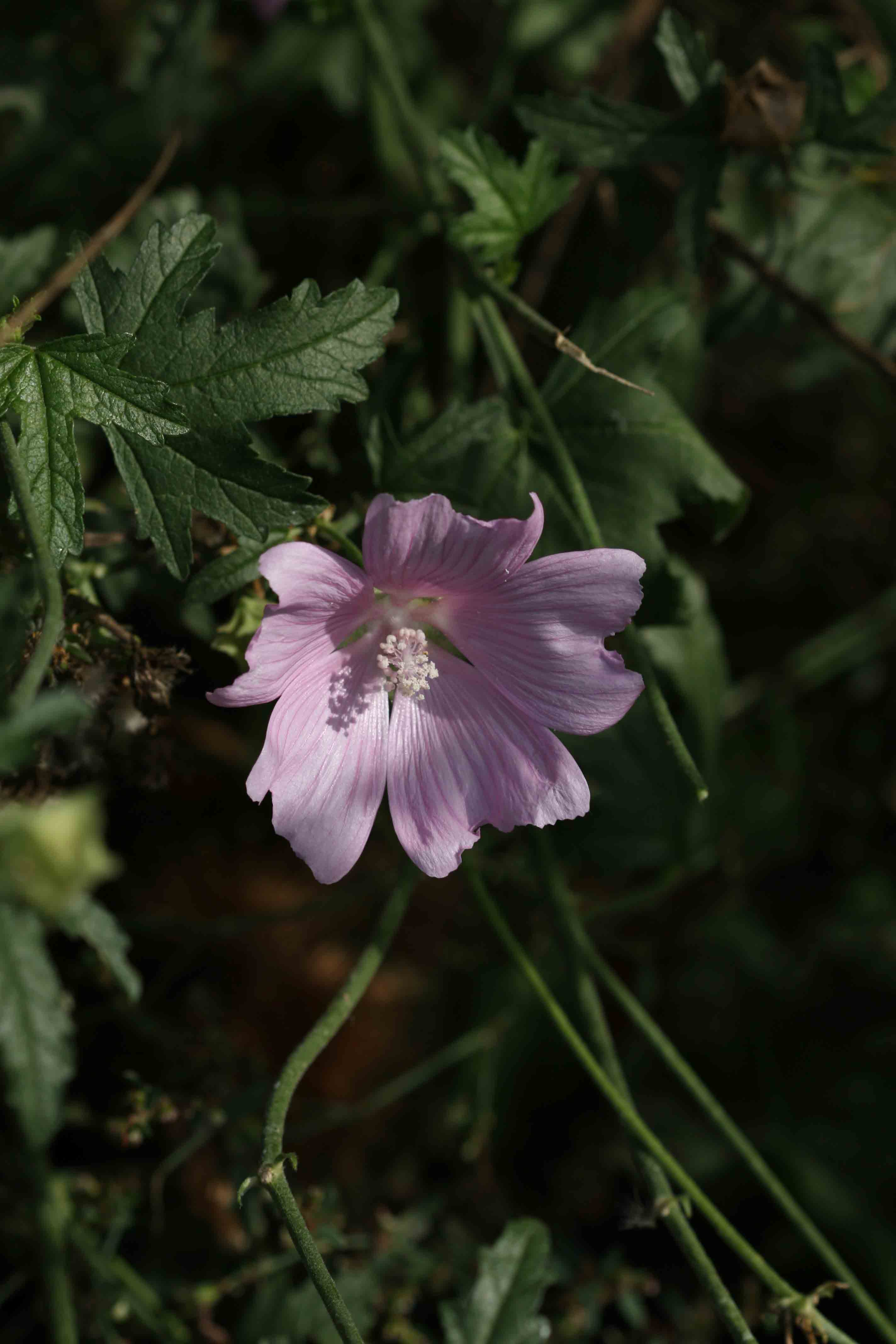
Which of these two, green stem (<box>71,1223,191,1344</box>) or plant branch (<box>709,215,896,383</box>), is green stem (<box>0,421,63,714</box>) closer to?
green stem (<box>71,1223,191,1344</box>)

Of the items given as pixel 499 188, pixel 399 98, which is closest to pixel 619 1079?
pixel 499 188

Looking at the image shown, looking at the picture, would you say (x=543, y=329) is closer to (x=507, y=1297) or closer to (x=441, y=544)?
(x=441, y=544)

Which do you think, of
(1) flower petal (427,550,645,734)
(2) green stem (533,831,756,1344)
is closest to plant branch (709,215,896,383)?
(1) flower petal (427,550,645,734)

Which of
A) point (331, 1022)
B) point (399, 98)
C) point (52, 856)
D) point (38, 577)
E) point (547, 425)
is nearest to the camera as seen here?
point (52, 856)

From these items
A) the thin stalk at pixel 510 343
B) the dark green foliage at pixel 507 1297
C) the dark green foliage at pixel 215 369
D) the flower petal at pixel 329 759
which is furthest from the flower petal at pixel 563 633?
the dark green foliage at pixel 507 1297

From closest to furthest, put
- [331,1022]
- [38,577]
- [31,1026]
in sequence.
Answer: [31,1026] < [38,577] < [331,1022]

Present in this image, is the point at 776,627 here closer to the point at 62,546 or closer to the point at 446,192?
the point at 446,192

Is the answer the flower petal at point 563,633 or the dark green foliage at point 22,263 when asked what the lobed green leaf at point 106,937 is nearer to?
the flower petal at point 563,633
